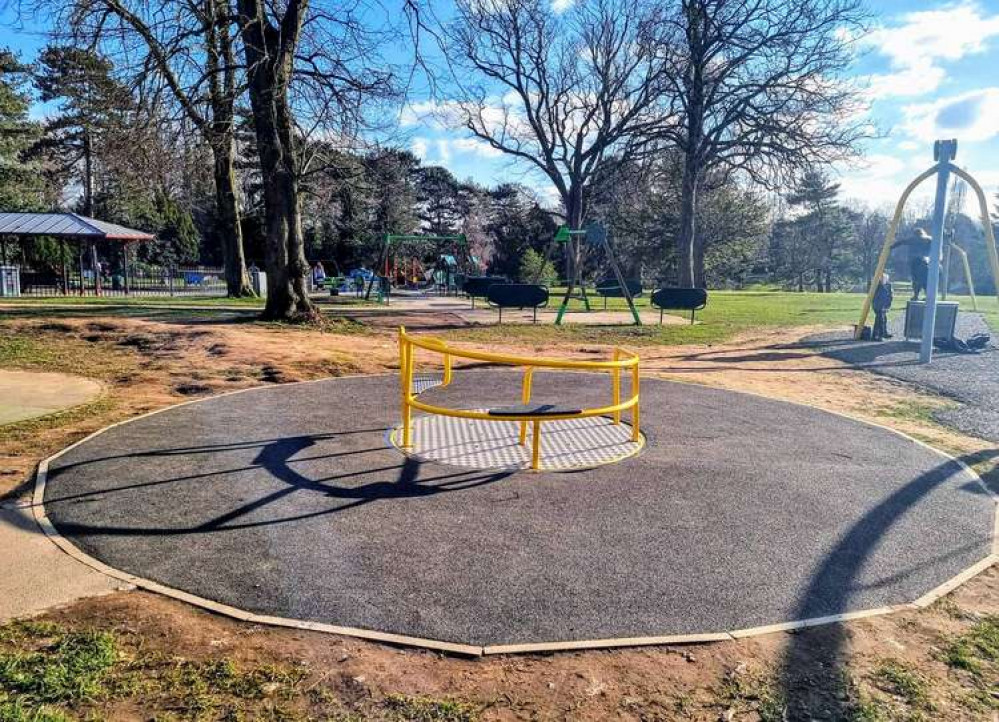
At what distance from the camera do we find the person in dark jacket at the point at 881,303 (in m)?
13.9

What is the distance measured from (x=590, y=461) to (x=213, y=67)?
12246 mm

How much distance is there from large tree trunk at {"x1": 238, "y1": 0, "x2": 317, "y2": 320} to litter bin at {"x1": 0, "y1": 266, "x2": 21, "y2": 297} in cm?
1286

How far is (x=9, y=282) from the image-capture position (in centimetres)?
2238

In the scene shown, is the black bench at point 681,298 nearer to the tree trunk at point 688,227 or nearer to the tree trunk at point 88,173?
the tree trunk at point 688,227

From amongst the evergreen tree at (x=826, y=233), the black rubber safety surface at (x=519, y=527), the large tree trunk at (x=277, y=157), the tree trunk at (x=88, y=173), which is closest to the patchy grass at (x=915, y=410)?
the black rubber safety surface at (x=519, y=527)

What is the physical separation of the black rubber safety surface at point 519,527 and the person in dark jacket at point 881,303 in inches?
351

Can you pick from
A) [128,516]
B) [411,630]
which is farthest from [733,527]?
[128,516]

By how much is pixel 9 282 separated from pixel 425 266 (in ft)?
72.7

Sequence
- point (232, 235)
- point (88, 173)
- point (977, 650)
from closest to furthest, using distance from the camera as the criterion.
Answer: point (977, 650) < point (232, 235) < point (88, 173)

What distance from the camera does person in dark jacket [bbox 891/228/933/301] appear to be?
13.7 meters

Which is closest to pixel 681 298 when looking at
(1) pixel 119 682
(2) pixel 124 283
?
(1) pixel 119 682

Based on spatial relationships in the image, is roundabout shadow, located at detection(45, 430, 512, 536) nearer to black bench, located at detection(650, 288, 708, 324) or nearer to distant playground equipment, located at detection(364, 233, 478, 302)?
black bench, located at detection(650, 288, 708, 324)

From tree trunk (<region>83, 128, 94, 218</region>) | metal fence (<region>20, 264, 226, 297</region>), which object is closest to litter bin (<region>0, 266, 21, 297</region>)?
metal fence (<region>20, 264, 226, 297</region>)

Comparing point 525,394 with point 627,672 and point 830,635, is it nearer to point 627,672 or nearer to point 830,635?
point 830,635
